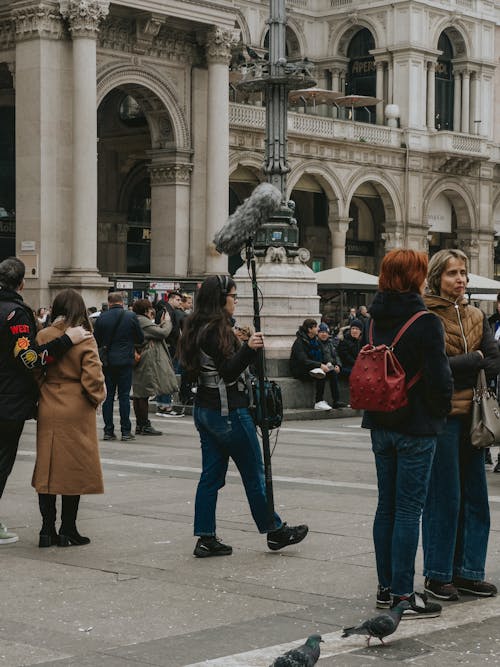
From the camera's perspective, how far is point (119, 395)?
56.6ft

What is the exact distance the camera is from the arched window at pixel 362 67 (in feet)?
Answer: 171

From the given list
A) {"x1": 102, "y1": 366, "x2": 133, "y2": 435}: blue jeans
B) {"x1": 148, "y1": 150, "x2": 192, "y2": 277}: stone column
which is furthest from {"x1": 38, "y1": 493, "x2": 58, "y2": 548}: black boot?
{"x1": 148, "y1": 150, "x2": 192, "y2": 277}: stone column

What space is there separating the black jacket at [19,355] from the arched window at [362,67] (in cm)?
4330

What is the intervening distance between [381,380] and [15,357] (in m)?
3.17

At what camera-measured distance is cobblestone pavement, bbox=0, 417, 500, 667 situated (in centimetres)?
638

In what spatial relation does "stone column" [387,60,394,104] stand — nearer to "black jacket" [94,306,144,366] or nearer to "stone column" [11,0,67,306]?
"stone column" [11,0,67,306]

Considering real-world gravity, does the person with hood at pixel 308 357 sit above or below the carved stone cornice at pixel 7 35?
below

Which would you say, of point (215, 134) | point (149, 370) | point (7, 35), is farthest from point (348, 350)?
point (215, 134)

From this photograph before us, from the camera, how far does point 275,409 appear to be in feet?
29.3

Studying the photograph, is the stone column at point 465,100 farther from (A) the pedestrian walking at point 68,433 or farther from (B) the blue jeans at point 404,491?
(B) the blue jeans at point 404,491

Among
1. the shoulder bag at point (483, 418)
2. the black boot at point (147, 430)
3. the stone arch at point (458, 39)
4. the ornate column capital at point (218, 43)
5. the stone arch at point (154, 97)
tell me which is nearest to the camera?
the shoulder bag at point (483, 418)

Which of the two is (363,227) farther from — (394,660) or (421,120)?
(394,660)

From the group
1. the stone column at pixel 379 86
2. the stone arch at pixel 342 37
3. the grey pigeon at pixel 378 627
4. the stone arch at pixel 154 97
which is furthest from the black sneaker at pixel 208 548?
the stone arch at pixel 342 37

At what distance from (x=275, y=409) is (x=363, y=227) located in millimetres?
44667
